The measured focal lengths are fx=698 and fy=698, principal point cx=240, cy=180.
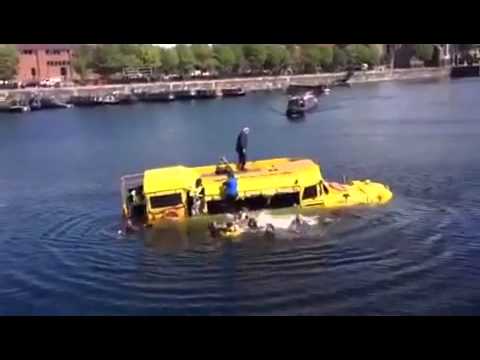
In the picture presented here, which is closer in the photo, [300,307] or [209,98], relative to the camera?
[300,307]

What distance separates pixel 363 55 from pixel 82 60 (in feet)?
140

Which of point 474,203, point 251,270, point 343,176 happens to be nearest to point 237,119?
point 343,176

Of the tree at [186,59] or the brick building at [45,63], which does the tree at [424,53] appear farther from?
the brick building at [45,63]

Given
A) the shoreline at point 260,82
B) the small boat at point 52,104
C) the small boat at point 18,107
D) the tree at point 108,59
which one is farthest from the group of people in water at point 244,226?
the shoreline at point 260,82

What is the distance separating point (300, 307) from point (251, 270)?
276cm

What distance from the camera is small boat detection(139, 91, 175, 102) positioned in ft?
277

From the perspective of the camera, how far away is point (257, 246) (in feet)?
63.4

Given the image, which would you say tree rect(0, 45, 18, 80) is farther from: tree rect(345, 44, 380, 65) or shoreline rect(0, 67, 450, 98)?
tree rect(345, 44, 380, 65)

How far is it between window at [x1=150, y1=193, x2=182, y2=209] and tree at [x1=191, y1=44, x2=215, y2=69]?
76.5 m

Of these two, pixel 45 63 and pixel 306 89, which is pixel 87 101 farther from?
pixel 306 89

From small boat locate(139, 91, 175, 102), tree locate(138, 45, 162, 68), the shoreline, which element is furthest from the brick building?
small boat locate(139, 91, 175, 102)

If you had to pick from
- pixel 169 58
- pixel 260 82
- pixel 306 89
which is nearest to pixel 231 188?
pixel 306 89
